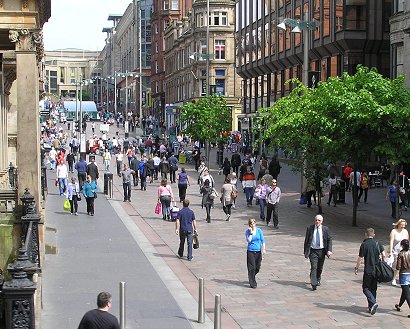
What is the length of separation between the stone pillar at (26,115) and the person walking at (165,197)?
26.2 ft

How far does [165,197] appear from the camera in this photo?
24.3 m

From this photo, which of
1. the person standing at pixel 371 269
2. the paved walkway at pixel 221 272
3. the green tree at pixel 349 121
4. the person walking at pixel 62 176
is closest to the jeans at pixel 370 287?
the person standing at pixel 371 269

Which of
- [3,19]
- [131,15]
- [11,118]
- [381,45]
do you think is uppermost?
[131,15]

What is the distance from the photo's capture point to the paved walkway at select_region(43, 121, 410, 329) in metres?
12.8

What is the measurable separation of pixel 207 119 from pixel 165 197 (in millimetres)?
22660

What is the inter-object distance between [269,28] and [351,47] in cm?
1645

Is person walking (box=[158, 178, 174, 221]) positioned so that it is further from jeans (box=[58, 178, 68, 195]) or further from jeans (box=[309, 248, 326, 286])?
jeans (box=[309, 248, 326, 286])

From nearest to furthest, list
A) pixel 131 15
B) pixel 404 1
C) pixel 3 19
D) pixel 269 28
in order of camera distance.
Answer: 1. pixel 3 19
2. pixel 404 1
3. pixel 269 28
4. pixel 131 15

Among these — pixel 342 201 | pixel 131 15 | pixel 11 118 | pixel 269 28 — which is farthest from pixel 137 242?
pixel 131 15

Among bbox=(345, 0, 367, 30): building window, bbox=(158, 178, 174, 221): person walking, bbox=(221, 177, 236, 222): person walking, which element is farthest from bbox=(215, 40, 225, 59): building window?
bbox=(158, 178, 174, 221): person walking

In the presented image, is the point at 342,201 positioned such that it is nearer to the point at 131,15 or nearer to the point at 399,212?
the point at 399,212

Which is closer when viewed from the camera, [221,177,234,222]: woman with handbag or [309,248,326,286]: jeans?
[309,248,326,286]: jeans

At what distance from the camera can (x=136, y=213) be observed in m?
26.4

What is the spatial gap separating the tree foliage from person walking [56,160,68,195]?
1632cm
